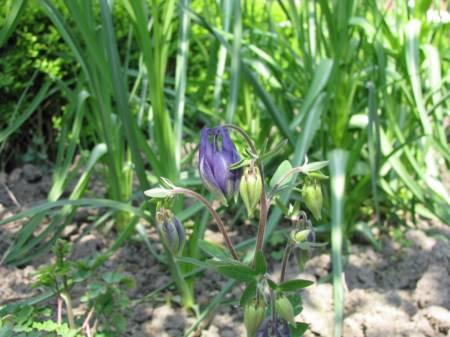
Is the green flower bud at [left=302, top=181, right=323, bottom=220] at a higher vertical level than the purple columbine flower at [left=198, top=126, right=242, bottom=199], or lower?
lower

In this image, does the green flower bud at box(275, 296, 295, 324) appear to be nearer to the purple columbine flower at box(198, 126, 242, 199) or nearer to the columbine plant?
the columbine plant

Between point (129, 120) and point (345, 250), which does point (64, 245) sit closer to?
point (129, 120)

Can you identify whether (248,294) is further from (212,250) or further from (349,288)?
(349,288)

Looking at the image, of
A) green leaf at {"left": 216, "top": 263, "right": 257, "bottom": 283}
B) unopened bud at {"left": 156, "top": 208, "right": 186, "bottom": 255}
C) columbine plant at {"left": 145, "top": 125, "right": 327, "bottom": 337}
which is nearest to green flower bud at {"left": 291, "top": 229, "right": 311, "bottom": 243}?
columbine plant at {"left": 145, "top": 125, "right": 327, "bottom": 337}

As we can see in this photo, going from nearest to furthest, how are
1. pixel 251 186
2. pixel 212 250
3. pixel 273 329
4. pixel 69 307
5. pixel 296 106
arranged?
pixel 251 186, pixel 273 329, pixel 212 250, pixel 69 307, pixel 296 106

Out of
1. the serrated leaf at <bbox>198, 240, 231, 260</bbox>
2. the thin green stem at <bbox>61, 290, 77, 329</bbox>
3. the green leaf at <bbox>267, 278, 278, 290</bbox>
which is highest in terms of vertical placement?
the serrated leaf at <bbox>198, 240, 231, 260</bbox>

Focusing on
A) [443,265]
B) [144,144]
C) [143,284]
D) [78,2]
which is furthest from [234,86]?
[443,265]

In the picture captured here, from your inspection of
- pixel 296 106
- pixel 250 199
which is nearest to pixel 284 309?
pixel 250 199

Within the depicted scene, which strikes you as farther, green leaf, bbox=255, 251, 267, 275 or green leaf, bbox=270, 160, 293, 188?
green leaf, bbox=270, 160, 293, 188
